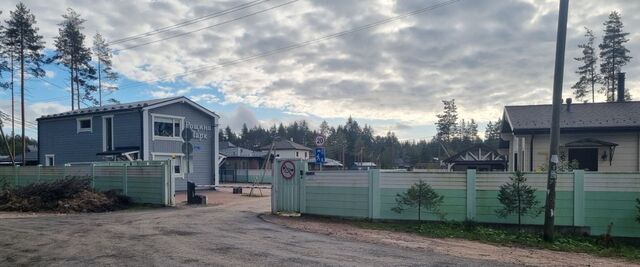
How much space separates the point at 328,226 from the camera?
42.3 feet

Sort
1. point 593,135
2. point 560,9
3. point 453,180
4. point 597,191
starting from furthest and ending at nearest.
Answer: point 593,135 < point 453,180 < point 597,191 < point 560,9

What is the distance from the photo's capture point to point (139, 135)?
2753 centimetres

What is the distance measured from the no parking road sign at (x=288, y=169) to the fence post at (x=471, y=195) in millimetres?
5427

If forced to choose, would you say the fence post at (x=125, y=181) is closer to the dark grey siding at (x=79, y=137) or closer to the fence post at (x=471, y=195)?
the dark grey siding at (x=79, y=137)

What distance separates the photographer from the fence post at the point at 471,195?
12.8m

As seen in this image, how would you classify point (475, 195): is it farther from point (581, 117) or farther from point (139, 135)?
point (139, 135)

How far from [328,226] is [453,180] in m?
3.71

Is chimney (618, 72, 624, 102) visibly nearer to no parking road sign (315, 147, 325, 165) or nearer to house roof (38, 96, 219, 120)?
no parking road sign (315, 147, 325, 165)

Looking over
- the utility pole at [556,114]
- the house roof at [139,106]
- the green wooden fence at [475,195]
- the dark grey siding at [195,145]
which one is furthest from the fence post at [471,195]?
the house roof at [139,106]

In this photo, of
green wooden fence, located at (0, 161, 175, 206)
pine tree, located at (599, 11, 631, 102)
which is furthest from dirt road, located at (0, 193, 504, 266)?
pine tree, located at (599, 11, 631, 102)

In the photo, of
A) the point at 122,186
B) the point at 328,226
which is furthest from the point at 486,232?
the point at 122,186

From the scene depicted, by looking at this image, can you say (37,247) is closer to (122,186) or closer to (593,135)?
(122,186)

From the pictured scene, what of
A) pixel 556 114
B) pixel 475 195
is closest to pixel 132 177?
pixel 475 195

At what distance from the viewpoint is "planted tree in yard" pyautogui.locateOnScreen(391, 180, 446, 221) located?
13.0m
